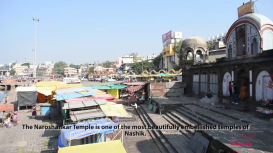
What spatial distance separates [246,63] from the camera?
486 inches

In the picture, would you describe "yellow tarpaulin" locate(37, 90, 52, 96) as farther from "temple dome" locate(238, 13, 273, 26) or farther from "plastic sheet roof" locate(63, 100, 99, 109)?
"temple dome" locate(238, 13, 273, 26)

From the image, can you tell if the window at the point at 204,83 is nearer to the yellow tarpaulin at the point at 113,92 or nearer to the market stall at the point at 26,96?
the yellow tarpaulin at the point at 113,92

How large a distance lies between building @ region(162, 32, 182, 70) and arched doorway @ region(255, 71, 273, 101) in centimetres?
4584

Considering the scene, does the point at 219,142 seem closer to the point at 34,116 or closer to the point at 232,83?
the point at 232,83

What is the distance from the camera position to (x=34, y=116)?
54.3ft

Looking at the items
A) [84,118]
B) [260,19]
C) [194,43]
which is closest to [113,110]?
[84,118]

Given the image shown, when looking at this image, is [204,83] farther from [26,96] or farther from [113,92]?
[26,96]

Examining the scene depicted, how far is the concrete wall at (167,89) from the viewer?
20641mm

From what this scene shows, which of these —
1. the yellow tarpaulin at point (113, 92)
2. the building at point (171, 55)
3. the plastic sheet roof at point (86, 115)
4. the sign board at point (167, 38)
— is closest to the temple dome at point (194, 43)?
the yellow tarpaulin at point (113, 92)

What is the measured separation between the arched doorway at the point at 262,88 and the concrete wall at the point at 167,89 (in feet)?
31.8

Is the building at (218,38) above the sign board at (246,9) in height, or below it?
above

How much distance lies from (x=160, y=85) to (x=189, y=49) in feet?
17.2

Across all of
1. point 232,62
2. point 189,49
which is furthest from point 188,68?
point 232,62

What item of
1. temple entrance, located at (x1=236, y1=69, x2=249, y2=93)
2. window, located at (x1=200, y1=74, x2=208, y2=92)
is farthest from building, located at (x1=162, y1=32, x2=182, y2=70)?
temple entrance, located at (x1=236, y1=69, x2=249, y2=93)
